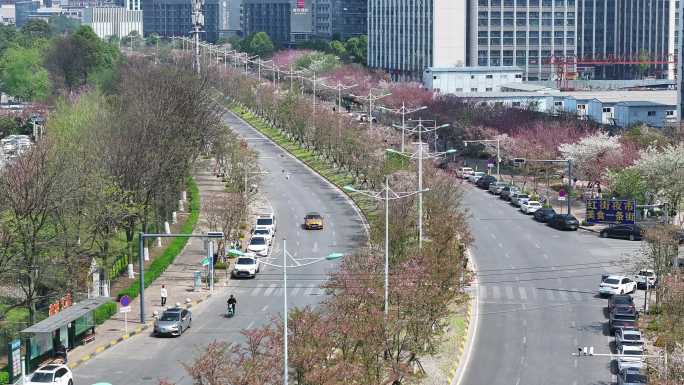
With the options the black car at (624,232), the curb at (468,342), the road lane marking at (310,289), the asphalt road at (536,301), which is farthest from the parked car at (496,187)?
the road lane marking at (310,289)

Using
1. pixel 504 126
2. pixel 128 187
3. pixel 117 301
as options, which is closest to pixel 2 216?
A: pixel 117 301

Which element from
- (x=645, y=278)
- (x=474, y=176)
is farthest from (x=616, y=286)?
(x=474, y=176)

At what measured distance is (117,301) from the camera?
2633 inches

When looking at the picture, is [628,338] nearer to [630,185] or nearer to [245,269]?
[245,269]

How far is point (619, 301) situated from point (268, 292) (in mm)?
17513

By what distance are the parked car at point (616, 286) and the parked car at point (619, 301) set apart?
3565 millimetres

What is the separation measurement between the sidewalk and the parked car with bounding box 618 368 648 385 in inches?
811

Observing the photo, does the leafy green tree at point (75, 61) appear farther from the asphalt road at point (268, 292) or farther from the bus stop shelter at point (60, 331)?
the bus stop shelter at point (60, 331)

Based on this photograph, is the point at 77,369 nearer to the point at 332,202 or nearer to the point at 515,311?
the point at 515,311

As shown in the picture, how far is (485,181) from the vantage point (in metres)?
109

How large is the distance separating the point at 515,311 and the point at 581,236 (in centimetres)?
2370

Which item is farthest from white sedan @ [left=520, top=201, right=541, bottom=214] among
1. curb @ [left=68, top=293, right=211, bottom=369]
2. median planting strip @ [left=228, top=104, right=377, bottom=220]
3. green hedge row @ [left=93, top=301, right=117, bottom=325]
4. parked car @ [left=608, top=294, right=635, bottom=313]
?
curb @ [left=68, top=293, right=211, bottom=369]

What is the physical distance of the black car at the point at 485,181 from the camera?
109m

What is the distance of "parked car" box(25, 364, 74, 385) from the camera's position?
47812 millimetres
